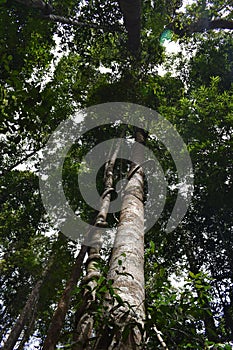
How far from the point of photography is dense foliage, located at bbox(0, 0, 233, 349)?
8.64 meters

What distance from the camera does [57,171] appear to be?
446 inches

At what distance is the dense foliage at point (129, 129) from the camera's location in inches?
340

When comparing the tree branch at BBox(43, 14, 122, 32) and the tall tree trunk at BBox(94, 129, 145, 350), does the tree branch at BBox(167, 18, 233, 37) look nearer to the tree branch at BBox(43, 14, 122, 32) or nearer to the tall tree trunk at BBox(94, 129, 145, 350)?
the tree branch at BBox(43, 14, 122, 32)

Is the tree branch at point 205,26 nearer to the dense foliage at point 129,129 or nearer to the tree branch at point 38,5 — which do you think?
the dense foliage at point 129,129

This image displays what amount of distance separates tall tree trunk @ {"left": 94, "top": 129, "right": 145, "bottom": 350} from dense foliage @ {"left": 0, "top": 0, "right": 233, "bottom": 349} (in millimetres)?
3287

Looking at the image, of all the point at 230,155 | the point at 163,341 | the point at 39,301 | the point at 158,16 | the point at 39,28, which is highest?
the point at 158,16

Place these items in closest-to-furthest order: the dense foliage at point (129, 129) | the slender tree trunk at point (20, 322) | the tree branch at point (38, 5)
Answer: the tree branch at point (38, 5) < the dense foliage at point (129, 129) < the slender tree trunk at point (20, 322)

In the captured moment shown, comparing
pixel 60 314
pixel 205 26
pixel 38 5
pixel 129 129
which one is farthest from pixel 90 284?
pixel 205 26

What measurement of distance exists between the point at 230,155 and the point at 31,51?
700cm

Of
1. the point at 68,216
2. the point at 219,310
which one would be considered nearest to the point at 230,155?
the point at 219,310

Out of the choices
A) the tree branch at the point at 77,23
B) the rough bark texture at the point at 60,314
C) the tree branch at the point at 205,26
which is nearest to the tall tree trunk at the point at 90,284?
the rough bark texture at the point at 60,314

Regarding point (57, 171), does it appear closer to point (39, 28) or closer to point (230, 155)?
point (39, 28)

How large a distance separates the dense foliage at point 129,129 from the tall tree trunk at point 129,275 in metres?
3.29

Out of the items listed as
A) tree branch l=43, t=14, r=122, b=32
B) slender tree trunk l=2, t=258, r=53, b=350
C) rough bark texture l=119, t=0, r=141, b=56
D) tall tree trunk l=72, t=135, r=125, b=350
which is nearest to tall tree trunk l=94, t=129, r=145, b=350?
tall tree trunk l=72, t=135, r=125, b=350
